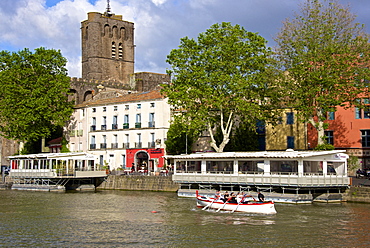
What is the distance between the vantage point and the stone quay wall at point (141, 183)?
61.0m

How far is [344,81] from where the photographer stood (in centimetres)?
5412

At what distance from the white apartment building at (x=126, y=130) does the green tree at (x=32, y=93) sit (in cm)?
419

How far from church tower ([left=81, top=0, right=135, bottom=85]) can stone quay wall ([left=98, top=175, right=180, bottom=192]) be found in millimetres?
59065

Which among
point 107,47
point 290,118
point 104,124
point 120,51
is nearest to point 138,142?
point 104,124

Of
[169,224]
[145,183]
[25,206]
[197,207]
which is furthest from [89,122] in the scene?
[169,224]

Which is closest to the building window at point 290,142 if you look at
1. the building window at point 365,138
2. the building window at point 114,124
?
the building window at point 365,138

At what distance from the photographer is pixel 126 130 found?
79.0 m

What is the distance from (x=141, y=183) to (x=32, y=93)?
26.6m

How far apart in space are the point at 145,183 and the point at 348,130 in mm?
25922

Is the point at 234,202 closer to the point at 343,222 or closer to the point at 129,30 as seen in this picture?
the point at 343,222

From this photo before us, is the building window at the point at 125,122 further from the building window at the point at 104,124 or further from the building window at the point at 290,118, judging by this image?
the building window at the point at 290,118

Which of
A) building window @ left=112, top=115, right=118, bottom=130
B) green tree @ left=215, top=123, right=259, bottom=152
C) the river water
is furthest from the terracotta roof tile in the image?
the river water

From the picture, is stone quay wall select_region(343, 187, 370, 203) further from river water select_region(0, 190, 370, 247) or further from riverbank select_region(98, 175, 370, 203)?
river water select_region(0, 190, 370, 247)

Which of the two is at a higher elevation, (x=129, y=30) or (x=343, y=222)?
(x=129, y=30)
